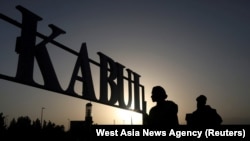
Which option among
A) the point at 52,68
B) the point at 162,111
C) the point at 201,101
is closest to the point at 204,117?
the point at 201,101

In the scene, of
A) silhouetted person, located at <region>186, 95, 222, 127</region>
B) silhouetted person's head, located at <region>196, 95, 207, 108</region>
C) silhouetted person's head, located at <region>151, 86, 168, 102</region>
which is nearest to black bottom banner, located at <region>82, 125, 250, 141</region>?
silhouetted person's head, located at <region>151, 86, 168, 102</region>

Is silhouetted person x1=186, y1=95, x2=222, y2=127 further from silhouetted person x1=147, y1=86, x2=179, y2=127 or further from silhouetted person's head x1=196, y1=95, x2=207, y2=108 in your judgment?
silhouetted person x1=147, y1=86, x2=179, y2=127

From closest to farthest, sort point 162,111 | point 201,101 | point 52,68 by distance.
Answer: point 162,111
point 201,101
point 52,68

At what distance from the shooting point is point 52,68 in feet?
24.2

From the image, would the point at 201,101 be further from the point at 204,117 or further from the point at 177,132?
the point at 177,132

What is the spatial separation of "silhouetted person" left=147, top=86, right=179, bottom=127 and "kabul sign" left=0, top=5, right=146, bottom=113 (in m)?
3.05

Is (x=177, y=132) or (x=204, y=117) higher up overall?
(x=204, y=117)

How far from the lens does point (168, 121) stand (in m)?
4.55

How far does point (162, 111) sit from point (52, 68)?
3775 mm

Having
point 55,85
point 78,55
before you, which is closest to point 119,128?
point 55,85

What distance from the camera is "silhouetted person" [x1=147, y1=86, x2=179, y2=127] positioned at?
4.56 metres

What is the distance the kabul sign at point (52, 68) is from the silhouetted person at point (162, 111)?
3.05 m

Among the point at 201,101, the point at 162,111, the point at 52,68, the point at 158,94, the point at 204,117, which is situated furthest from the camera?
the point at 52,68

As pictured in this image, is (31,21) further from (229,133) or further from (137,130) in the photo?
(229,133)
